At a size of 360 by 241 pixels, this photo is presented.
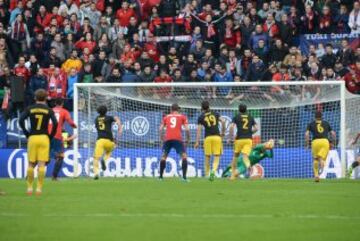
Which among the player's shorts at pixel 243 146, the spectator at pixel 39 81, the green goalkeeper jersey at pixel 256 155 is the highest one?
the spectator at pixel 39 81

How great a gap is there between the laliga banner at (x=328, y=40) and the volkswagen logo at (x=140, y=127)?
19.6 feet

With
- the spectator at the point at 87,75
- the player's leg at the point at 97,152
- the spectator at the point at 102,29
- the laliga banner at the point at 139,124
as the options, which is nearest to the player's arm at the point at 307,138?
the laliga banner at the point at 139,124

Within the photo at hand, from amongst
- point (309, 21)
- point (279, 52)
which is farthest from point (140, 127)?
point (309, 21)

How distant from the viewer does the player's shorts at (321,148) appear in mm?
27062

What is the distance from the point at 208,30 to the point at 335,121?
596cm

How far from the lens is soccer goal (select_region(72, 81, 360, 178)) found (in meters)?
29.7

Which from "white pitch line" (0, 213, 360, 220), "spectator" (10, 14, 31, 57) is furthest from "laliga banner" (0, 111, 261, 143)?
"white pitch line" (0, 213, 360, 220)

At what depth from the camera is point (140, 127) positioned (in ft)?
99.9

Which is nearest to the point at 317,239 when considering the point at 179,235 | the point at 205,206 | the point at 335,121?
the point at 179,235

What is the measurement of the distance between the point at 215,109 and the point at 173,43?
3.85 m

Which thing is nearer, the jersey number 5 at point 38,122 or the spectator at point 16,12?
the jersey number 5 at point 38,122

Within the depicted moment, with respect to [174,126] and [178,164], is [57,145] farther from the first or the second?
[178,164]

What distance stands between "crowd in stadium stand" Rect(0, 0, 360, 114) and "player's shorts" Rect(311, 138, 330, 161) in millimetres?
3777

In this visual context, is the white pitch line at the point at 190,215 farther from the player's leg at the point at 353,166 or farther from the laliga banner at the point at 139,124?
the laliga banner at the point at 139,124
